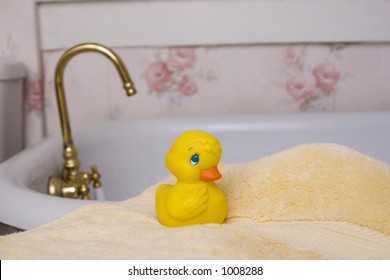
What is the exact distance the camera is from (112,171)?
4.50 ft

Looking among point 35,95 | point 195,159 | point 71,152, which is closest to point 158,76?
point 35,95

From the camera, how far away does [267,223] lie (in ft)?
2.52

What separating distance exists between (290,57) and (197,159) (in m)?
0.90

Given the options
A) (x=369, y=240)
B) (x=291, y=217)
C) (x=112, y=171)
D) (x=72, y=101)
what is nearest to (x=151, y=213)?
(x=291, y=217)

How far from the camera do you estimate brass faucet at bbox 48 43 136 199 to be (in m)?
1.09

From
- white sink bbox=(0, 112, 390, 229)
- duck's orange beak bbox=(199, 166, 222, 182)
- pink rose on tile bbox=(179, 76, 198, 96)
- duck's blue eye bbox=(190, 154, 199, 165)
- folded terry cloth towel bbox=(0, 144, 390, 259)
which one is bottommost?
white sink bbox=(0, 112, 390, 229)

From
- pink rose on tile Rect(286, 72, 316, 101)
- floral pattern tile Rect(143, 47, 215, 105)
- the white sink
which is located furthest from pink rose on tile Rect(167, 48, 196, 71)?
pink rose on tile Rect(286, 72, 316, 101)

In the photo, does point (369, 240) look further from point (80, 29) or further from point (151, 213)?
point (80, 29)

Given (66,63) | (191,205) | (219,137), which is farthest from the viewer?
(219,137)

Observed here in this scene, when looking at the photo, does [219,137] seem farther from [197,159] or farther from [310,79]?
[197,159]

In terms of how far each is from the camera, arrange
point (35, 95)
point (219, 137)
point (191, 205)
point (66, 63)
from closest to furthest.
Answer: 1. point (191, 205)
2. point (66, 63)
3. point (219, 137)
4. point (35, 95)

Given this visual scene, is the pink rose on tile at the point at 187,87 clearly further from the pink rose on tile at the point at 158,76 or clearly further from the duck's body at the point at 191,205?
the duck's body at the point at 191,205

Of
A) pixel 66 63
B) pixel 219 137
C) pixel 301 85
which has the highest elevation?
pixel 66 63

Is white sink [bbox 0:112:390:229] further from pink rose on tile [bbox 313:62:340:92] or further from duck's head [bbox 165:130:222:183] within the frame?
duck's head [bbox 165:130:222:183]
